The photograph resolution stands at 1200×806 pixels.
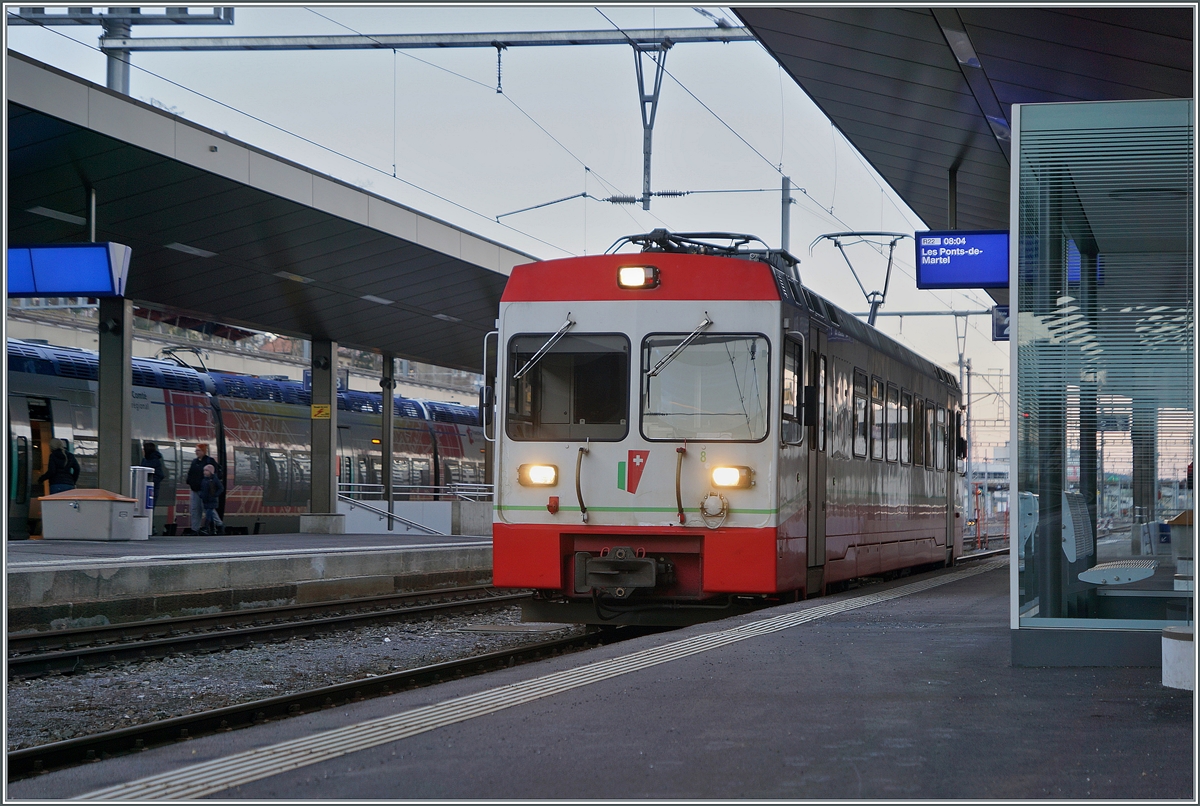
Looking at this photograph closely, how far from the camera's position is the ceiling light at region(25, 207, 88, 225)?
16.0m

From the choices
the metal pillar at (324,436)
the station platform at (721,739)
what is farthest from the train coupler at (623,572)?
the metal pillar at (324,436)

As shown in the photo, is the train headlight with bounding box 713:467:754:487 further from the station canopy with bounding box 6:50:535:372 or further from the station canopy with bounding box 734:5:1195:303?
the station canopy with bounding box 6:50:535:372

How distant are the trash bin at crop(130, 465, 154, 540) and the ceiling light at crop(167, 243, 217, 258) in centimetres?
357

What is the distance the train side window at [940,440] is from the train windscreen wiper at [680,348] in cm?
790

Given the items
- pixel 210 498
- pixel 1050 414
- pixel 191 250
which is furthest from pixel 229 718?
pixel 210 498

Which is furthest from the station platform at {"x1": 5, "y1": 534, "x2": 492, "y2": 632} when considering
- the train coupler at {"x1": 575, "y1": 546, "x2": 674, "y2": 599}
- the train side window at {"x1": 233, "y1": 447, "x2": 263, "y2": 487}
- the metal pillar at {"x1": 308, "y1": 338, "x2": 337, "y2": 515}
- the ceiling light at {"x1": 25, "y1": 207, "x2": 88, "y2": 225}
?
the train coupler at {"x1": 575, "y1": 546, "x2": 674, "y2": 599}

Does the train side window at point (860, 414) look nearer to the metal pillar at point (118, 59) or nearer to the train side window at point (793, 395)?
the train side window at point (793, 395)

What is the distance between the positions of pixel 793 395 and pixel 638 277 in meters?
1.60

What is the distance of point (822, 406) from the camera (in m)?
11.6

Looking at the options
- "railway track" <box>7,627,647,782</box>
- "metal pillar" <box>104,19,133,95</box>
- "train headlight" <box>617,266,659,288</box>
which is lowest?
"railway track" <box>7,627,647,782</box>

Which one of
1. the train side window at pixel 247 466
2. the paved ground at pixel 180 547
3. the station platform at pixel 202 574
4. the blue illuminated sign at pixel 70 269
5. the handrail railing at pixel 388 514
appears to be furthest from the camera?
the handrail railing at pixel 388 514

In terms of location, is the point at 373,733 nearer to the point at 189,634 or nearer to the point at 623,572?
the point at 623,572

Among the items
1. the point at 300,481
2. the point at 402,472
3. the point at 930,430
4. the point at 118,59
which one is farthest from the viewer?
the point at 402,472

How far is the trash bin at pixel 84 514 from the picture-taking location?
18.3 m
